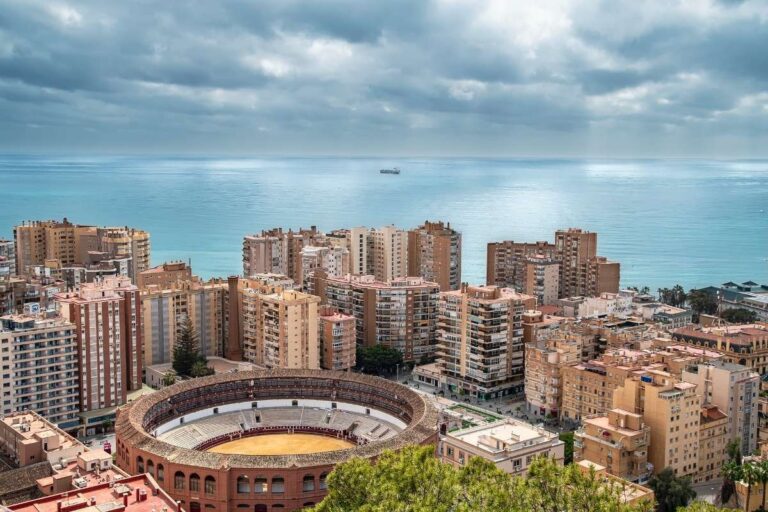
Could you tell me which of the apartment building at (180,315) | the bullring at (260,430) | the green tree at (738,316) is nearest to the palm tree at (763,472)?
the bullring at (260,430)

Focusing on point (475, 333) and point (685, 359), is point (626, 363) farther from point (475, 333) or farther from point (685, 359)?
point (475, 333)

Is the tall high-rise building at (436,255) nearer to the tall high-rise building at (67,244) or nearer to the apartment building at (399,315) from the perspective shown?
the apartment building at (399,315)

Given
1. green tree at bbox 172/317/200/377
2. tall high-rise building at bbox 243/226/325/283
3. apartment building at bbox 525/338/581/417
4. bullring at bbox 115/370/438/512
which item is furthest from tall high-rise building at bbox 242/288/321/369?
tall high-rise building at bbox 243/226/325/283

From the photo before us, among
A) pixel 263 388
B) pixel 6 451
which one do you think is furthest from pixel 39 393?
pixel 263 388

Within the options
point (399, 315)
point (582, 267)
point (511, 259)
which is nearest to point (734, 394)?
point (399, 315)

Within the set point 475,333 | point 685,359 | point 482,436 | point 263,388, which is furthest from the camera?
point 475,333

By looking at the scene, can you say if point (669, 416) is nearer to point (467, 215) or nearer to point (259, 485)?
point (259, 485)

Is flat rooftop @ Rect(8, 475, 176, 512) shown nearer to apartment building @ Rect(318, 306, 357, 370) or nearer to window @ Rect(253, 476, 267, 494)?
window @ Rect(253, 476, 267, 494)
